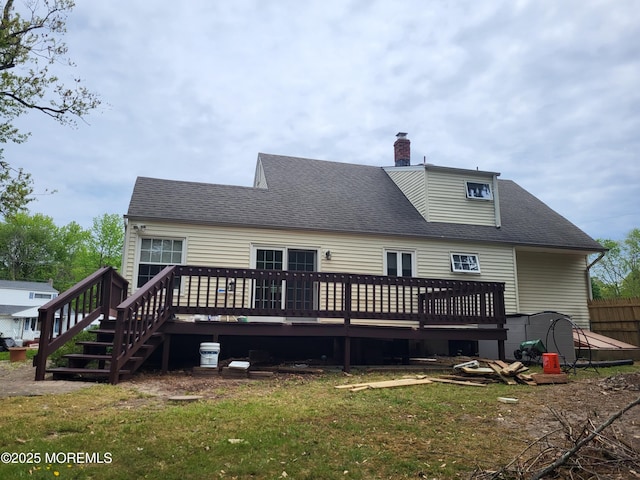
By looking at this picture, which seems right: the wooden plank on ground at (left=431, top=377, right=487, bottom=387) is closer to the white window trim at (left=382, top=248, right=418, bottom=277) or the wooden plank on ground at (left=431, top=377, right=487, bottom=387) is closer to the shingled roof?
the white window trim at (left=382, top=248, right=418, bottom=277)

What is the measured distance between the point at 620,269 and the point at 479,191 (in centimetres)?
3068

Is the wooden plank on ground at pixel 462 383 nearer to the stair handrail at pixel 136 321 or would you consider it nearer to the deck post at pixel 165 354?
the deck post at pixel 165 354

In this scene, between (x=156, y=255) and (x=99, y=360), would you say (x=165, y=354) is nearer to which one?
(x=99, y=360)

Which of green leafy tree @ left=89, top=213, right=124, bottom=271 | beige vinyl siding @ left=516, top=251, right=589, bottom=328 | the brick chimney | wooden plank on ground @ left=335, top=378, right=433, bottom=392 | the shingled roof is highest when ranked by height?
green leafy tree @ left=89, top=213, right=124, bottom=271

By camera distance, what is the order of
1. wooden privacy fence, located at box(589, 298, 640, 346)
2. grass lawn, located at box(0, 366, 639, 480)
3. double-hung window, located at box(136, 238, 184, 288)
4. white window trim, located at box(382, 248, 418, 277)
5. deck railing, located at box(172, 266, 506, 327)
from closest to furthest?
grass lawn, located at box(0, 366, 639, 480) → deck railing, located at box(172, 266, 506, 327) → double-hung window, located at box(136, 238, 184, 288) → white window trim, located at box(382, 248, 418, 277) → wooden privacy fence, located at box(589, 298, 640, 346)

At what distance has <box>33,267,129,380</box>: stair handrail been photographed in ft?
19.7

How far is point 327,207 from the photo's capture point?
1293 centimetres

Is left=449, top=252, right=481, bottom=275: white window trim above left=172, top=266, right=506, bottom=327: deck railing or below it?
above

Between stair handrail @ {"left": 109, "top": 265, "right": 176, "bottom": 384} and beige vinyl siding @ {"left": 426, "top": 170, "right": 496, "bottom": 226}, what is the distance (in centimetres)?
853

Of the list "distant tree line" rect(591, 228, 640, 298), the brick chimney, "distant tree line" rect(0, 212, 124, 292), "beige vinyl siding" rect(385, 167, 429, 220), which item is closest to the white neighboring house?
"distant tree line" rect(0, 212, 124, 292)

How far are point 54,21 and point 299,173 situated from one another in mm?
8113

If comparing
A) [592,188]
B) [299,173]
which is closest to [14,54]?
[299,173]

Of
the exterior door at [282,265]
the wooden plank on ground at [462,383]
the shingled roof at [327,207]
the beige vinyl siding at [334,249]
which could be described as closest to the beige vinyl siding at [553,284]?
the shingled roof at [327,207]

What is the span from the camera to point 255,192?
12891 millimetres
